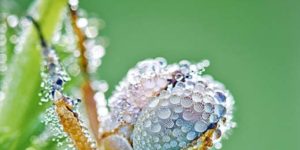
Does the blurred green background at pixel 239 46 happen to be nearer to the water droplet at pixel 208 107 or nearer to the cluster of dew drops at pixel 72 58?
the cluster of dew drops at pixel 72 58

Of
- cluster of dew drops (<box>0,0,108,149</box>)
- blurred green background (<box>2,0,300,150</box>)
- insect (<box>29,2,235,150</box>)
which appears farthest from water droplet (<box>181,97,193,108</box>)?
blurred green background (<box>2,0,300,150</box>)

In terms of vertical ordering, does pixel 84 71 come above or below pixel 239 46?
below

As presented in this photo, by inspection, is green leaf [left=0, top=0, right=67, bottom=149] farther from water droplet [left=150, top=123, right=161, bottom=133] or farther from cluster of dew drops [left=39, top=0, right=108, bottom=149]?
water droplet [left=150, top=123, right=161, bottom=133]

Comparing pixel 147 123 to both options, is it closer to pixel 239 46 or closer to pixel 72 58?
pixel 72 58

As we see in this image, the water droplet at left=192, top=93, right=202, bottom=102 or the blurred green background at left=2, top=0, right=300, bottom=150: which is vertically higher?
the blurred green background at left=2, top=0, right=300, bottom=150

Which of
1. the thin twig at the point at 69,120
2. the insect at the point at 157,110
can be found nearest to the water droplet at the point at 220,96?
the insect at the point at 157,110

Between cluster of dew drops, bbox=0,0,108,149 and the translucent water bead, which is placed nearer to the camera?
the translucent water bead

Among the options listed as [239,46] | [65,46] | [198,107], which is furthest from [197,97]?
[239,46]
